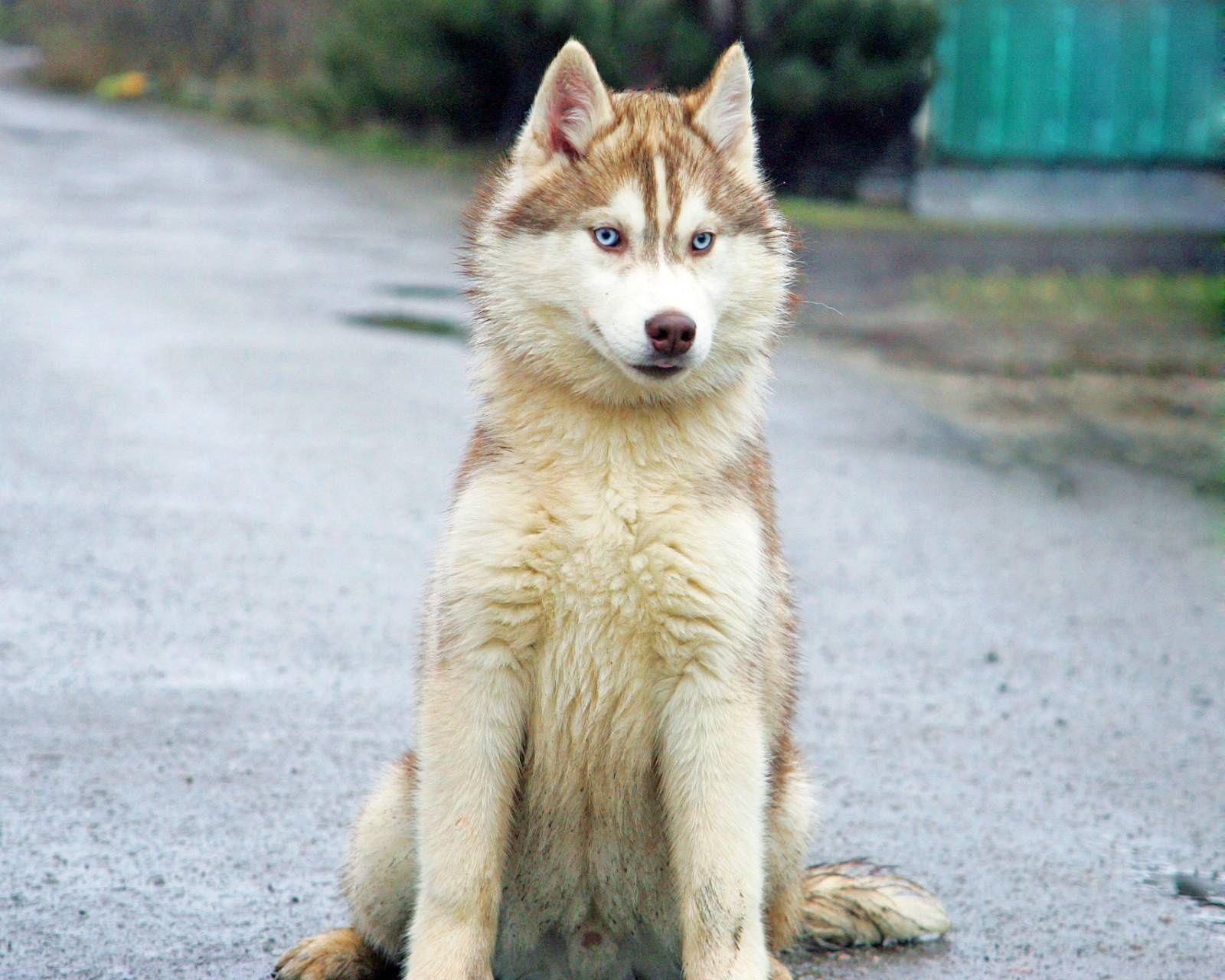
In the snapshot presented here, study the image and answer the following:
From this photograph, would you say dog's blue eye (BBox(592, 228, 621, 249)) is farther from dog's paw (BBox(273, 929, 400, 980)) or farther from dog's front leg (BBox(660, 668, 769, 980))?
dog's paw (BBox(273, 929, 400, 980))

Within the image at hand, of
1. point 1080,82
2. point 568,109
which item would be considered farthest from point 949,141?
point 568,109

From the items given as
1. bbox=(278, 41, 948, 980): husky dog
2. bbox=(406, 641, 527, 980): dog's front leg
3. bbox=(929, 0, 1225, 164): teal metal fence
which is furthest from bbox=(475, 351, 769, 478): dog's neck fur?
bbox=(929, 0, 1225, 164): teal metal fence

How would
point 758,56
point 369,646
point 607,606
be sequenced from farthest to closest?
point 758,56 < point 369,646 < point 607,606

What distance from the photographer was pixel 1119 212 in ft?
64.4

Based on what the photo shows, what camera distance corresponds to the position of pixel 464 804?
3.75 meters

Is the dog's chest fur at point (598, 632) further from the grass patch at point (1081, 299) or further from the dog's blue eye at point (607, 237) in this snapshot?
the grass patch at point (1081, 299)

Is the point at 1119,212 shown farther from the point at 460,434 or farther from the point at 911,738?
the point at 911,738

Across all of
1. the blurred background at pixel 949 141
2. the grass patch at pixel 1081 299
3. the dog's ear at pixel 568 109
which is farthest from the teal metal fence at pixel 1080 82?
the dog's ear at pixel 568 109

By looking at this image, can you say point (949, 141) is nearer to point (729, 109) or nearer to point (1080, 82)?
point (1080, 82)

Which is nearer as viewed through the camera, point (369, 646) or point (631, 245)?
point (631, 245)

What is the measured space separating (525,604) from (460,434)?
6.43 metres

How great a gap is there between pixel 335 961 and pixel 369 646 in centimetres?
275

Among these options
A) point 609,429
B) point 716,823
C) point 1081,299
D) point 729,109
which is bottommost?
point 1081,299

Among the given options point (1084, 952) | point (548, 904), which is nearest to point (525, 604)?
point (548, 904)
